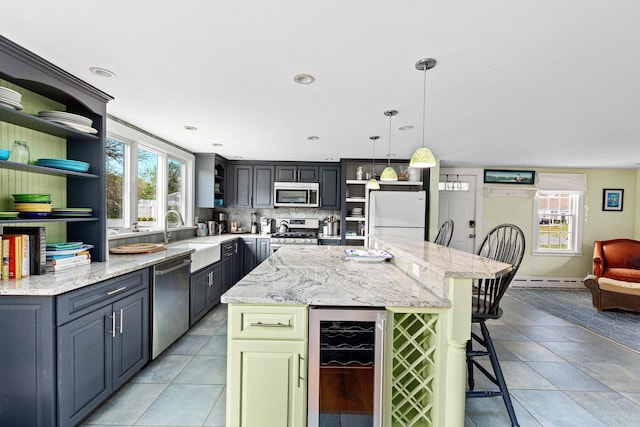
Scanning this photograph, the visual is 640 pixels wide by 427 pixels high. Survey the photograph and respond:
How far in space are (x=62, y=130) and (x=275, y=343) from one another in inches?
83.3

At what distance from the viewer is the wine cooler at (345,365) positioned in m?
1.36

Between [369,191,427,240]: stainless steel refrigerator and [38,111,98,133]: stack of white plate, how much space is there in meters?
3.51

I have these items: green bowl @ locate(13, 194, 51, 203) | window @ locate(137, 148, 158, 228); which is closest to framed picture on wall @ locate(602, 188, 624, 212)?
window @ locate(137, 148, 158, 228)

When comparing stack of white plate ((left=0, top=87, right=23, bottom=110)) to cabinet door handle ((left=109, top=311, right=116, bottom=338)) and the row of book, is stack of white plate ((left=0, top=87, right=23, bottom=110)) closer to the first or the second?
the row of book

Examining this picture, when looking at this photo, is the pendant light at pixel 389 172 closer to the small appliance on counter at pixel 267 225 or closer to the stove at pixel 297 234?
the stove at pixel 297 234

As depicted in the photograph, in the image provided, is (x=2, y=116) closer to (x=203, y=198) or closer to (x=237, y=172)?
(x=203, y=198)

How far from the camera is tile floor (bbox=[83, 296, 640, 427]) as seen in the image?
1807 millimetres

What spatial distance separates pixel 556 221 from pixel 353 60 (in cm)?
583

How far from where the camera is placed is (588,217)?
539 centimetres

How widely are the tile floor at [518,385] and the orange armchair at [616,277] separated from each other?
1287 millimetres

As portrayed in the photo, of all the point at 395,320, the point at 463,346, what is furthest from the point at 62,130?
the point at 463,346

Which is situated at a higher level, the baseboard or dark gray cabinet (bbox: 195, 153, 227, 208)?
dark gray cabinet (bbox: 195, 153, 227, 208)

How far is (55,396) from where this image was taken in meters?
1.51

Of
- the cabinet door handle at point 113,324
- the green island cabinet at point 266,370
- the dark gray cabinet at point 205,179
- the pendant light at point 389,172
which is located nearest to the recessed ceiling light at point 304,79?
the pendant light at point 389,172
